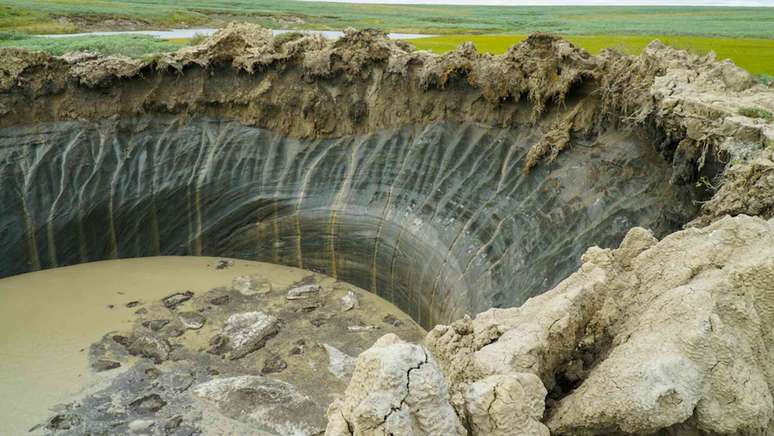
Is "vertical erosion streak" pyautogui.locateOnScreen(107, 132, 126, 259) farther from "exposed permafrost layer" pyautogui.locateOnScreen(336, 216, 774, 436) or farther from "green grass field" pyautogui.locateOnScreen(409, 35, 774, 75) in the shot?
"exposed permafrost layer" pyautogui.locateOnScreen(336, 216, 774, 436)

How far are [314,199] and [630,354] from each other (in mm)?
10207

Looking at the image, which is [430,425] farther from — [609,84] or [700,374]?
[609,84]

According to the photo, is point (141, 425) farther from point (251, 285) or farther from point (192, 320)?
point (251, 285)

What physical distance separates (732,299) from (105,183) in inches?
517

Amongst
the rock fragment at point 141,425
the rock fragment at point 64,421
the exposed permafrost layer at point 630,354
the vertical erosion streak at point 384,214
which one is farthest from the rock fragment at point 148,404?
the exposed permafrost layer at point 630,354

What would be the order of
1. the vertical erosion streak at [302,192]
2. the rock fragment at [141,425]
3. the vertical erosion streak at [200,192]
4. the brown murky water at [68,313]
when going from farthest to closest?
1. the vertical erosion streak at [200,192]
2. the vertical erosion streak at [302,192]
3. the brown murky water at [68,313]
4. the rock fragment at [141,425]

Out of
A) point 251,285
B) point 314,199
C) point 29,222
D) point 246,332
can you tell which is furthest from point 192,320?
point 29,222

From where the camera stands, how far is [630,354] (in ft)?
15.2

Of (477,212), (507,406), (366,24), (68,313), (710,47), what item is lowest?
(68,313)

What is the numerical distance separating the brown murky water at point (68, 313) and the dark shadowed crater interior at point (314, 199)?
536mm

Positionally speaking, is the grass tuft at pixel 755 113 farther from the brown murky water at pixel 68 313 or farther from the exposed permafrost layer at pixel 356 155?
A: the brown murky water at pixel 68 313

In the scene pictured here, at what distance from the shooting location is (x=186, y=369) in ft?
34.5

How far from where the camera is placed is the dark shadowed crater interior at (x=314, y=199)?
1102 centimetres

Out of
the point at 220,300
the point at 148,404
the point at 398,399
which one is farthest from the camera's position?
the point at 220,300
